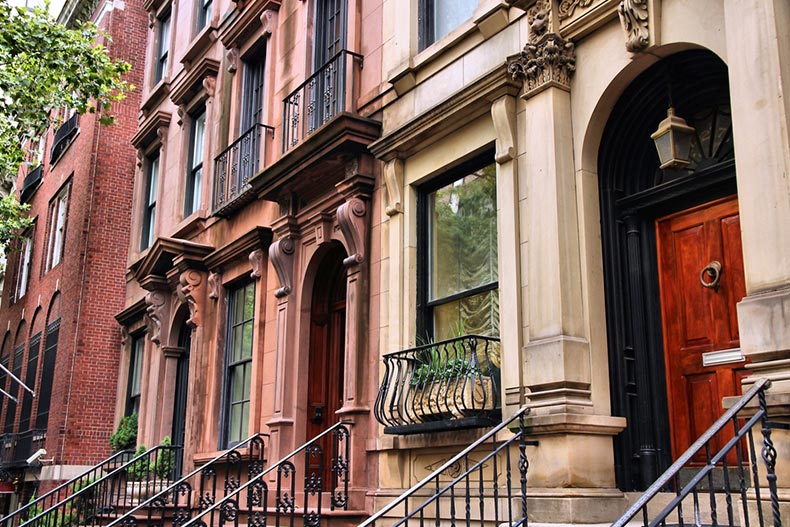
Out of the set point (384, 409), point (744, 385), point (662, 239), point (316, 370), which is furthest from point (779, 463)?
point (316, 370)

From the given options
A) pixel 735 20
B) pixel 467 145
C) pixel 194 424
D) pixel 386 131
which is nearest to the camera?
pixel 735 20

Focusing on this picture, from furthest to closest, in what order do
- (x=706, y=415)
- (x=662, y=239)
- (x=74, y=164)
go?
(x=74, y=164) < (x=662, y=239) < (x=706, y=415)

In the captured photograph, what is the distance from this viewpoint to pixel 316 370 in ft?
36.9

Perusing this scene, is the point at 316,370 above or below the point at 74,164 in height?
below

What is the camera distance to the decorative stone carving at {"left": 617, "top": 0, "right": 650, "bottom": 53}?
6773 millimetres

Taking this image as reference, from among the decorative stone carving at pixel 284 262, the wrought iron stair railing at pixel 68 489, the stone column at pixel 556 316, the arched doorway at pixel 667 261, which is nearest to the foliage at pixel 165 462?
the wrought iron stair railing at pixel 68 489

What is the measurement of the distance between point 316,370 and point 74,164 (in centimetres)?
1285

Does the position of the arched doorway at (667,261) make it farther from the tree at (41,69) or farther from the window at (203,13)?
the window at (203,13)

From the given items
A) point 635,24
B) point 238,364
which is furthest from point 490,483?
point 238,364

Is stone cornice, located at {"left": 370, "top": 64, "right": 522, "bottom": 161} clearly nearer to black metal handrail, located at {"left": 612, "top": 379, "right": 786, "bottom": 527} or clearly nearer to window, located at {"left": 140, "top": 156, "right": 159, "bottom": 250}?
black metal handrail, located at {"left": 612, "top": 379, "right": 786, "bottom": 527}

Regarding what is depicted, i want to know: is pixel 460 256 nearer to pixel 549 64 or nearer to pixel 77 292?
pixel 549 64

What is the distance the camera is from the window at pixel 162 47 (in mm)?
19047

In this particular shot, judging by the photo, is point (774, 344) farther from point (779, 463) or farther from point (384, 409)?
point (384, 409)

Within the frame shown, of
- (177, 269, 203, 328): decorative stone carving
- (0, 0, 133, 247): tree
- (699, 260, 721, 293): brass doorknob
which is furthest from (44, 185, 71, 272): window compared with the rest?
(699, 260, 721, 293): brass doorknob
